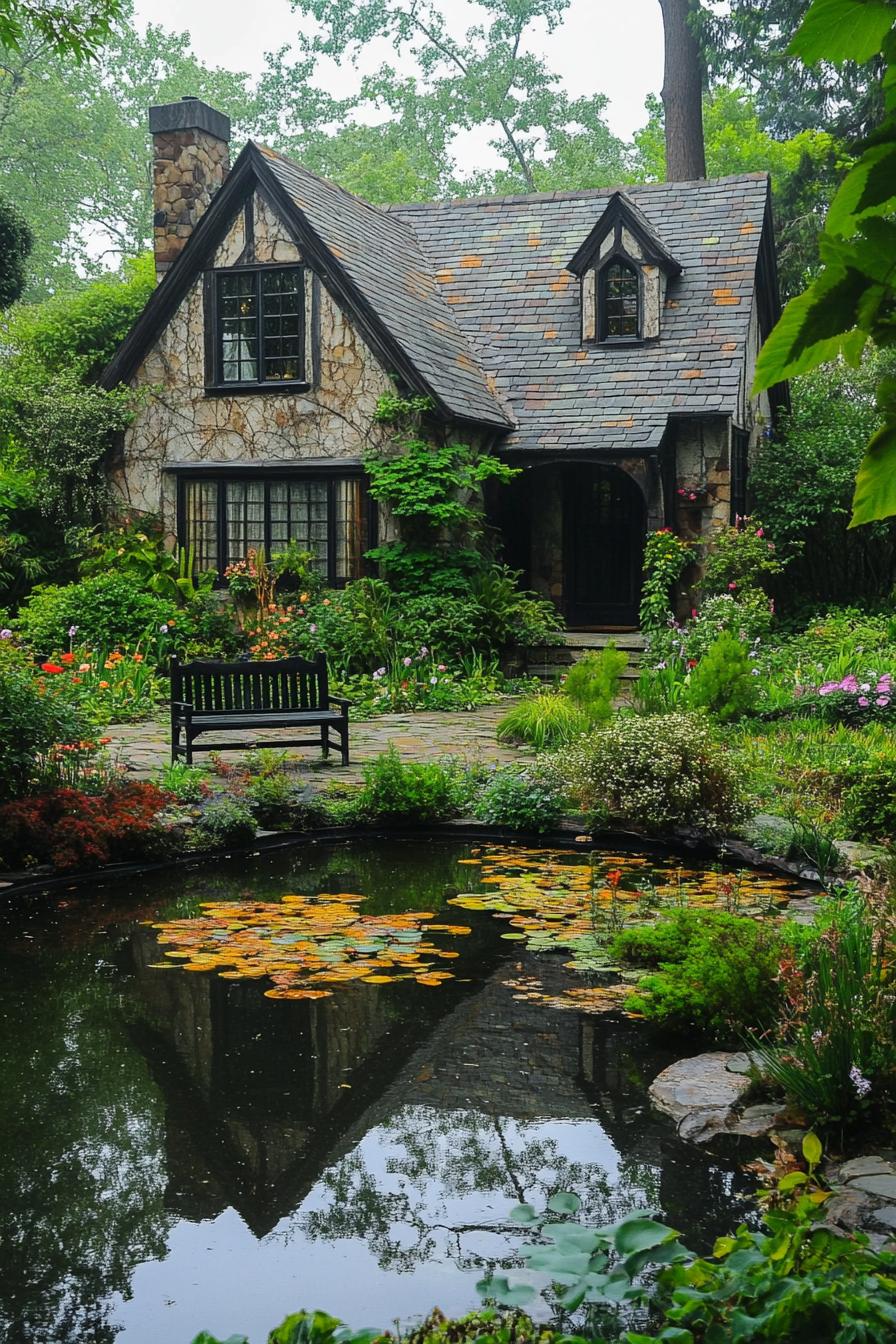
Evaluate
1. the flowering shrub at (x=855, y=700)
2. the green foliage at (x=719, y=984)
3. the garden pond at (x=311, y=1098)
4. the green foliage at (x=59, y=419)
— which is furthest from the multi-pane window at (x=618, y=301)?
the green foliage at (x=719, y=984)

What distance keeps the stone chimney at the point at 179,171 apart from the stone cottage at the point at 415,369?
0.03 meters

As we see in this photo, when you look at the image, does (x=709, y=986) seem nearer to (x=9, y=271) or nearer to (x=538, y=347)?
(x=9, y=271)

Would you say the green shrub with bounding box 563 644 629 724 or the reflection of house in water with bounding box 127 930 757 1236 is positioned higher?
the green shrub with bounding box 563 644 629 724

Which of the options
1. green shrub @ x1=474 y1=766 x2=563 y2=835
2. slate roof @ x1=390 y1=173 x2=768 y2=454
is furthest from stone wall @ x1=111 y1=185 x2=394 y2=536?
green shrub @ x1=474 y1=766 x2=563 y2=835

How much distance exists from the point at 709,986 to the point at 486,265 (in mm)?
18754

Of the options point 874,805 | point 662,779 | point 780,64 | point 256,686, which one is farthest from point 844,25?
point 780,64

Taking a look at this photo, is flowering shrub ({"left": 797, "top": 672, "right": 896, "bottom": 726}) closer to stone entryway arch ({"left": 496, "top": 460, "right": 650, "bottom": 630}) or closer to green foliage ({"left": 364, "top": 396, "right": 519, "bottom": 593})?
green foliage ({"left": 364, "top": 396, "right": 519, "bottom": 593})

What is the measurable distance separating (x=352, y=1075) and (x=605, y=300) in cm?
1701

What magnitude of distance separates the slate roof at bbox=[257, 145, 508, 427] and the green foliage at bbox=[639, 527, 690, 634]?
284 cm

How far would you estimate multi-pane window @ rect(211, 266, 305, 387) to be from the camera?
767 inches

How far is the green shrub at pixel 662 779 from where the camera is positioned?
9680mm

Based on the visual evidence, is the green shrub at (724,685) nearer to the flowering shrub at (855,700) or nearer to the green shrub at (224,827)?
the flowering shrub at (855,700)

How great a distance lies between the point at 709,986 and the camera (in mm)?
5852

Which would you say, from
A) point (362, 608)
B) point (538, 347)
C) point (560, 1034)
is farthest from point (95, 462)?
point (560, 1034)
